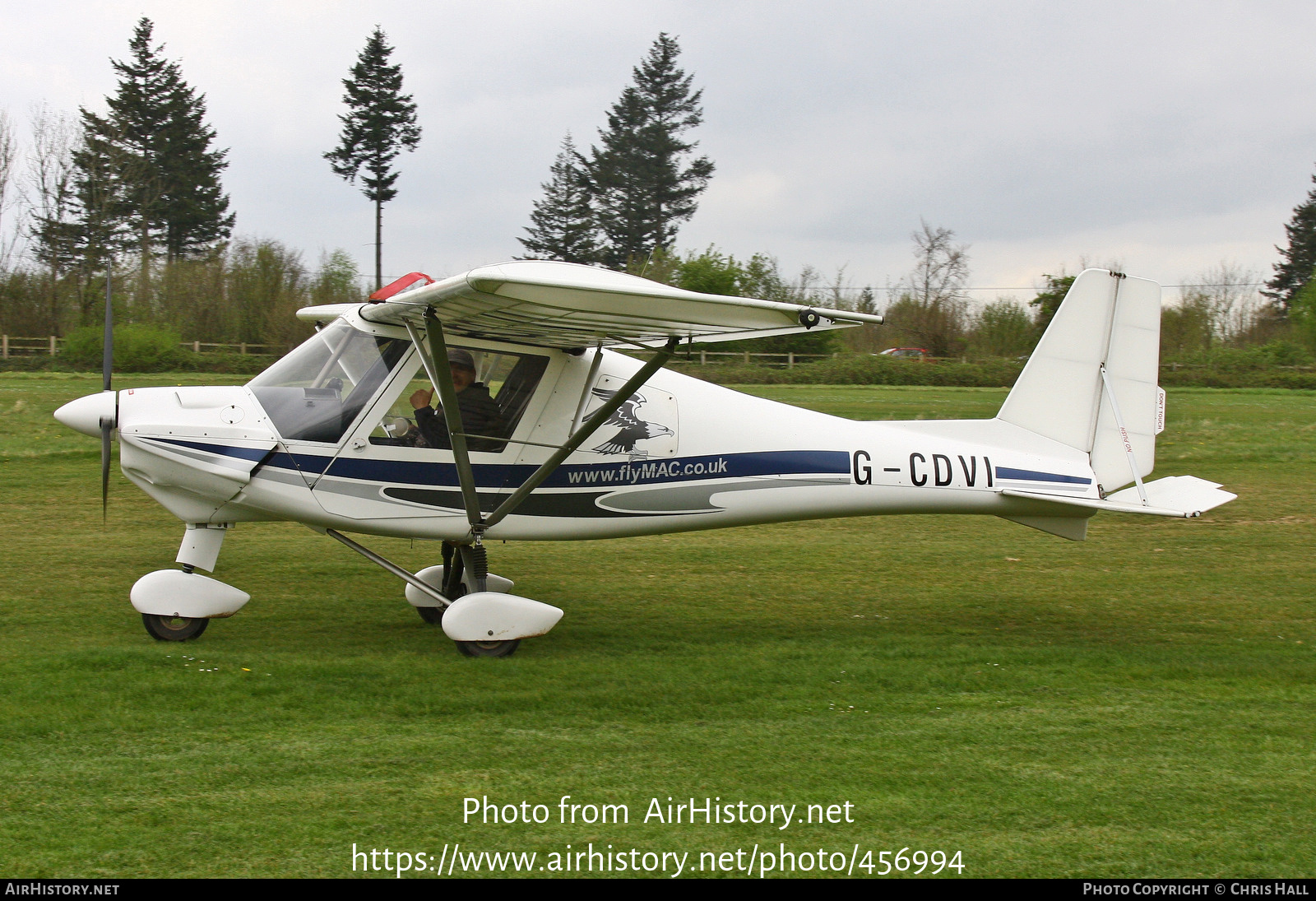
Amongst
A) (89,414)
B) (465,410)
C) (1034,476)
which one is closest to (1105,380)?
(1034,476)

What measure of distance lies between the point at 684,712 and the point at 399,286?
355cm

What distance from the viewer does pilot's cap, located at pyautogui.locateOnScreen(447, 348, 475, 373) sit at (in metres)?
7.23

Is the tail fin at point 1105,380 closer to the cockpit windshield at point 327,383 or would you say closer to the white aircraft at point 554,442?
the white aircraft at point 554,442

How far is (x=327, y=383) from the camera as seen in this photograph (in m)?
7.18

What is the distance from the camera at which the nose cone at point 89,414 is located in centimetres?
679

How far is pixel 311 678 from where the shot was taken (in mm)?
6305

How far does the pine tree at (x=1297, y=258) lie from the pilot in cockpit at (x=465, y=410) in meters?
77.7

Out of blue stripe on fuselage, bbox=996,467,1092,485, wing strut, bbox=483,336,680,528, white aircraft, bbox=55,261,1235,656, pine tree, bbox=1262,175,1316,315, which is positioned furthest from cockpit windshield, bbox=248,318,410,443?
pine tree, bbox=1262,175,1316,315

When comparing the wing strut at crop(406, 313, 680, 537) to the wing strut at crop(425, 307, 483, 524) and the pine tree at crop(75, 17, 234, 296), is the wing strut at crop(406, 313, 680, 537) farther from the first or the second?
the pine tree at crop(75, 17, 234, 296)

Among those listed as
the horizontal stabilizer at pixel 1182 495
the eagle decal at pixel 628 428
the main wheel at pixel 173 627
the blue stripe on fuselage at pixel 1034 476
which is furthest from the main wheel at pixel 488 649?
the horizontal stabilizer at pixel 1182 495

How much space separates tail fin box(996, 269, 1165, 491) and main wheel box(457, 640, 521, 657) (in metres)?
4.23

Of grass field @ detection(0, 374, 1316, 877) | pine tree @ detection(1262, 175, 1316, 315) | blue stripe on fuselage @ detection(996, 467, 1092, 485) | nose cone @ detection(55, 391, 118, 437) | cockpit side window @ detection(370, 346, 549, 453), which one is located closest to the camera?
grass field @ detection(0, 374, 1316, 877)

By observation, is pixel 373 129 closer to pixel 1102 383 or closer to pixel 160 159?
pixel 160 159

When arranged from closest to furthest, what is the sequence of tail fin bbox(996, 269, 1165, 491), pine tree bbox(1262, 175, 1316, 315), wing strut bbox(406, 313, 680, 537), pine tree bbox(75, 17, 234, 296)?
wing strut bbox(406, 313, 680, 537) < tail fin bbox(996, 269, 1165, 491) < pine tree bbox(75, 17, 234, 296) < pine tree bbox(1262, 175, 1316, 315)
